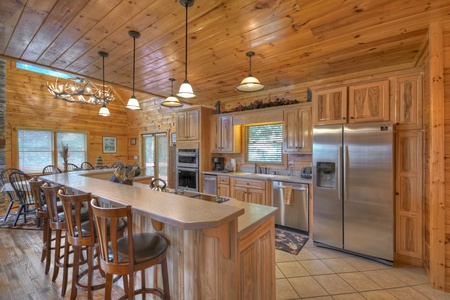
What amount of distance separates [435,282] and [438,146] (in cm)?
146

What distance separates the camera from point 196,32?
2406 mm

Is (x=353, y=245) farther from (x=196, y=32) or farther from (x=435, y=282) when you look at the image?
(x=196, y=32)

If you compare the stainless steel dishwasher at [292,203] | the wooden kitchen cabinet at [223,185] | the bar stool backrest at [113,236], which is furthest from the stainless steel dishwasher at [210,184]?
the bar stool backrest at [113,236]

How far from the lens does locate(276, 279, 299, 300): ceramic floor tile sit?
214 cm

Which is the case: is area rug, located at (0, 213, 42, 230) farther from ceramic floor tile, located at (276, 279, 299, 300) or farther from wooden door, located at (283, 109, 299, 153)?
wooden door, located at (283, 109, 299, 153)

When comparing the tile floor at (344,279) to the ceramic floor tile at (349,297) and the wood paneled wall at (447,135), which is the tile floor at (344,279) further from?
the wood paneled wall at (447,135)

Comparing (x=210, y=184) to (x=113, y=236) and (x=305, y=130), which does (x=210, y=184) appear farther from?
(x=113, y=236)

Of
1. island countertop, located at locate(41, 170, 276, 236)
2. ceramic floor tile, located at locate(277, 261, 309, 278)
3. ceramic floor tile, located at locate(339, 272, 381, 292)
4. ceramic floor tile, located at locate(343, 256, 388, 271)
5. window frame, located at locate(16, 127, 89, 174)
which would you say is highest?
window frame, located at locate(16, 127, 89, 174)

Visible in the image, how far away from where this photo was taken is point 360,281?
7.86ft

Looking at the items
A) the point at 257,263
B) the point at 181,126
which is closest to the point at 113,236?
the point at 257,263

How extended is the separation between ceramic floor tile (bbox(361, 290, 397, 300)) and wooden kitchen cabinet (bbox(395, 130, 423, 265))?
0.88 meters

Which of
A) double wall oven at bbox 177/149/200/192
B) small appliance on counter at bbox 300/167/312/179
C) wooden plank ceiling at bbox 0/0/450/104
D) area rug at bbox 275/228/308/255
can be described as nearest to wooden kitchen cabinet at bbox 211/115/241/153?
double wall oven at bbox 177/149/200/192

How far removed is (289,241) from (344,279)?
1.03 meters

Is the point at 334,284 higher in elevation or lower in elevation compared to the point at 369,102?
lower
